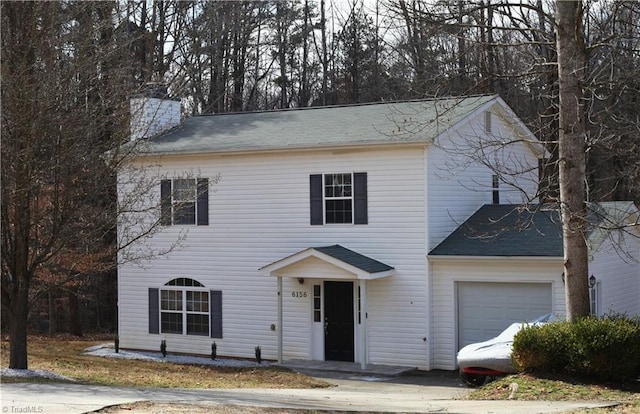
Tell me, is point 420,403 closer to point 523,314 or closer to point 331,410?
point 331,410

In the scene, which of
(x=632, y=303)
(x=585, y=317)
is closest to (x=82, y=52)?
(x=585, y=317)

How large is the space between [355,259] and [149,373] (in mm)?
5603

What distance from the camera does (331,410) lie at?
12.5m

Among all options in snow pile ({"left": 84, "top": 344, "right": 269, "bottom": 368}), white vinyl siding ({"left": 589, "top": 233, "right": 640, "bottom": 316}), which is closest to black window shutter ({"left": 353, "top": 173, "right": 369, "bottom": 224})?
snow pile ({"left": 84, "top": 344, "right": 269, "bottom": 368})

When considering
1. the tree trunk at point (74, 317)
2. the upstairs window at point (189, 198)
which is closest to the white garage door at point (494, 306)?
the upstairs window at point (189, 198)

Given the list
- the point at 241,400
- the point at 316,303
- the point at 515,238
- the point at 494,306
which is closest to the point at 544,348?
the point at 241,400

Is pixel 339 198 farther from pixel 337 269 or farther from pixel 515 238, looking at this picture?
pixel 515 238

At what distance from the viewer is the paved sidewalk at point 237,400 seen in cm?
1239

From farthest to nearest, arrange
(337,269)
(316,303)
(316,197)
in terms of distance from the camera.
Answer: (316,303), (316,197), (337,269)

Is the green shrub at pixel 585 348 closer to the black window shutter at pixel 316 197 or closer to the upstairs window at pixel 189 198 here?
the black window shutter at pixel 316 197

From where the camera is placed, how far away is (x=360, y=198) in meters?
22.6

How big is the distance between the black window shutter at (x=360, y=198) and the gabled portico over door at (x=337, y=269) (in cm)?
87

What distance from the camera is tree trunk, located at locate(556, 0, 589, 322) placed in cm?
1506

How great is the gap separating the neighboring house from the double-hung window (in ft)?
0.12
